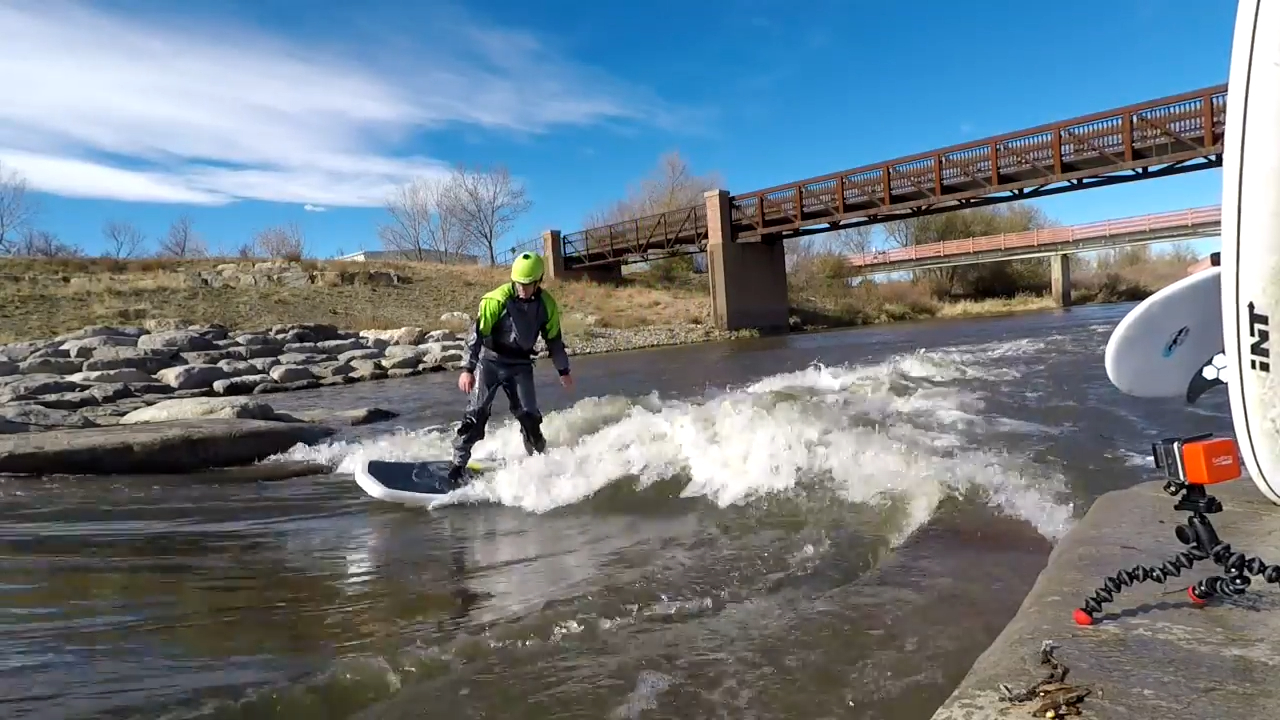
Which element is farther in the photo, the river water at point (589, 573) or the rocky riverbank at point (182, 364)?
the rocky riverbank at point (182, 364)

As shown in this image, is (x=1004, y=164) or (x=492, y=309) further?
(x=1004, y=164)

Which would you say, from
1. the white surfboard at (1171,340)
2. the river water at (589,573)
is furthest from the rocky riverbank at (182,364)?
the white surfboard at (1171,340)

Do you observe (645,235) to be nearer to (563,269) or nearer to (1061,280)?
(563,269)

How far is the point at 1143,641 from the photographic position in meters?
2.45

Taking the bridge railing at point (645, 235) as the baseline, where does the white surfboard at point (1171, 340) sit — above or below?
below

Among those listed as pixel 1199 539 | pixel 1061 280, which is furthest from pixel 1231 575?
pixel 1061 280

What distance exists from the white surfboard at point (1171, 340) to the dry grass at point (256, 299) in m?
31.3

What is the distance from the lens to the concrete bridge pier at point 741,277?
3538 centimetres

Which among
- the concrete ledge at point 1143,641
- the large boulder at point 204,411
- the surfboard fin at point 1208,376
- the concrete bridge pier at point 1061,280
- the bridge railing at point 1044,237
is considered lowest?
the concrete ledge at point 1143,641

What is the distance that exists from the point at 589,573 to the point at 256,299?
3442cm

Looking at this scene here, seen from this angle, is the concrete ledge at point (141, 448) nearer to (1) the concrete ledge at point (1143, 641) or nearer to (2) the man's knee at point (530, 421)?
(2) the man's knee at point (530, 421)

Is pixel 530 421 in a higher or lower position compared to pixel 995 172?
lower

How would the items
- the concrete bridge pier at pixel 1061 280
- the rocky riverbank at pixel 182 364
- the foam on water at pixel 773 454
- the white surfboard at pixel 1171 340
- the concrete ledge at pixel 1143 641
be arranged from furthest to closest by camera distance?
the concrete bridge pier at pixel 1061 280 < the rocky riverbank at pixel 182 364 < the foam on water at pixel 773 454 < the white surfboard at pixel 1171 340 < the concrete ledge at pixel 1143 641

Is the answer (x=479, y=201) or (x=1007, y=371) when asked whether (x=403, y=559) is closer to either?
(x=1007, y=371)
